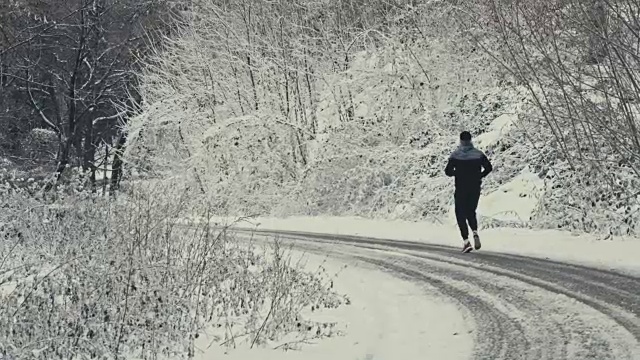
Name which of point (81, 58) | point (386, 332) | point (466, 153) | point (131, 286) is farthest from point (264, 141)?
point (386, 332)

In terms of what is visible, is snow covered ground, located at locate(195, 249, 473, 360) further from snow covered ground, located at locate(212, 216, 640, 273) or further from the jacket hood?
the jacket hood

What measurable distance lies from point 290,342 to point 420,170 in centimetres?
1290

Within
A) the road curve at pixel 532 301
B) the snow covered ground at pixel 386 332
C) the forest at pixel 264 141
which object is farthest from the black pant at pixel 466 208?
the snow covered ground at pixel 386 332

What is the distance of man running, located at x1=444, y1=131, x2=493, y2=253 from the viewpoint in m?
11.1

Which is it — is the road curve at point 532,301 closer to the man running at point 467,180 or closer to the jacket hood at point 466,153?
the man running at point 467,180

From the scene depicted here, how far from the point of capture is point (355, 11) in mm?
23750

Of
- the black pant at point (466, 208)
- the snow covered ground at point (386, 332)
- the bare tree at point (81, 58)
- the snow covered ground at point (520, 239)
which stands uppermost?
the bare tree at point (81, 58)

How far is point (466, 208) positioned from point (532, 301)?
4043mm

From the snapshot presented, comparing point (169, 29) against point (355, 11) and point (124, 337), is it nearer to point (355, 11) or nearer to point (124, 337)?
point (355, 11)

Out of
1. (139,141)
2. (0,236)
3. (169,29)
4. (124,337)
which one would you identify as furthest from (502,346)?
(169,29)

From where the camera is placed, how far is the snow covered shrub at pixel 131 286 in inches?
252

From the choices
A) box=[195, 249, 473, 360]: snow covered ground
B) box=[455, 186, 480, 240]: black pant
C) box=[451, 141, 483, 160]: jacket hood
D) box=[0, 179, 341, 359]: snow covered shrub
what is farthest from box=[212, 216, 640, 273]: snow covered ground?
box=[195, 249, 473, 360]: snow covered ground

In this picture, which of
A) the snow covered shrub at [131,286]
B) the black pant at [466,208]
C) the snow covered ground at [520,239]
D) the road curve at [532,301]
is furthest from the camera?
the black pant at [466,208]

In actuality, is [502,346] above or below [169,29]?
below
